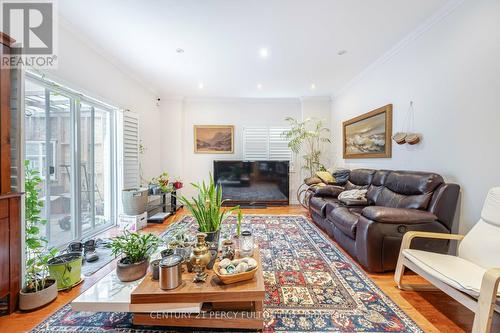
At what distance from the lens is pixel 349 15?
2.28 metres

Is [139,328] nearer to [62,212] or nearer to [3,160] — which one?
[3,160]

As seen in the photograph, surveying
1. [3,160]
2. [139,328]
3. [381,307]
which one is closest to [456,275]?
[381,307]

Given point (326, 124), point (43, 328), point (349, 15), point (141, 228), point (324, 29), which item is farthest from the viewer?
point (326, 124)

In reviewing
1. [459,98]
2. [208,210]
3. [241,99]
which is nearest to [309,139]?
[241,99]

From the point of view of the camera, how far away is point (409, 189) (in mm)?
2482

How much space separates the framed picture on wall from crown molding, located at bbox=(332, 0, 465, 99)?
3.11 metres

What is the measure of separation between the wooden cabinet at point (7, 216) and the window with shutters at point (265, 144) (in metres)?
4.15

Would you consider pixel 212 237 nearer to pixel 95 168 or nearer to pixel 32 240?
pixel 32 240

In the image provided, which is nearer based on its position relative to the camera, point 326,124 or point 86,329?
point 86,329

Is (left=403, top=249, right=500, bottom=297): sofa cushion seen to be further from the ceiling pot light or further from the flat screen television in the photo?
the flat screen television

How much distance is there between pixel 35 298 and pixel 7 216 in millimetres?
673

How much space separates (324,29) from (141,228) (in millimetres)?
4006

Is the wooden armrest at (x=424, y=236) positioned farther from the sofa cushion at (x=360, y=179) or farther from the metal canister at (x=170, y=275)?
the metal canister at (x=170, y=275)

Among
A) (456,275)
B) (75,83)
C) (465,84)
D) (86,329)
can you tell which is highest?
(75,83)
